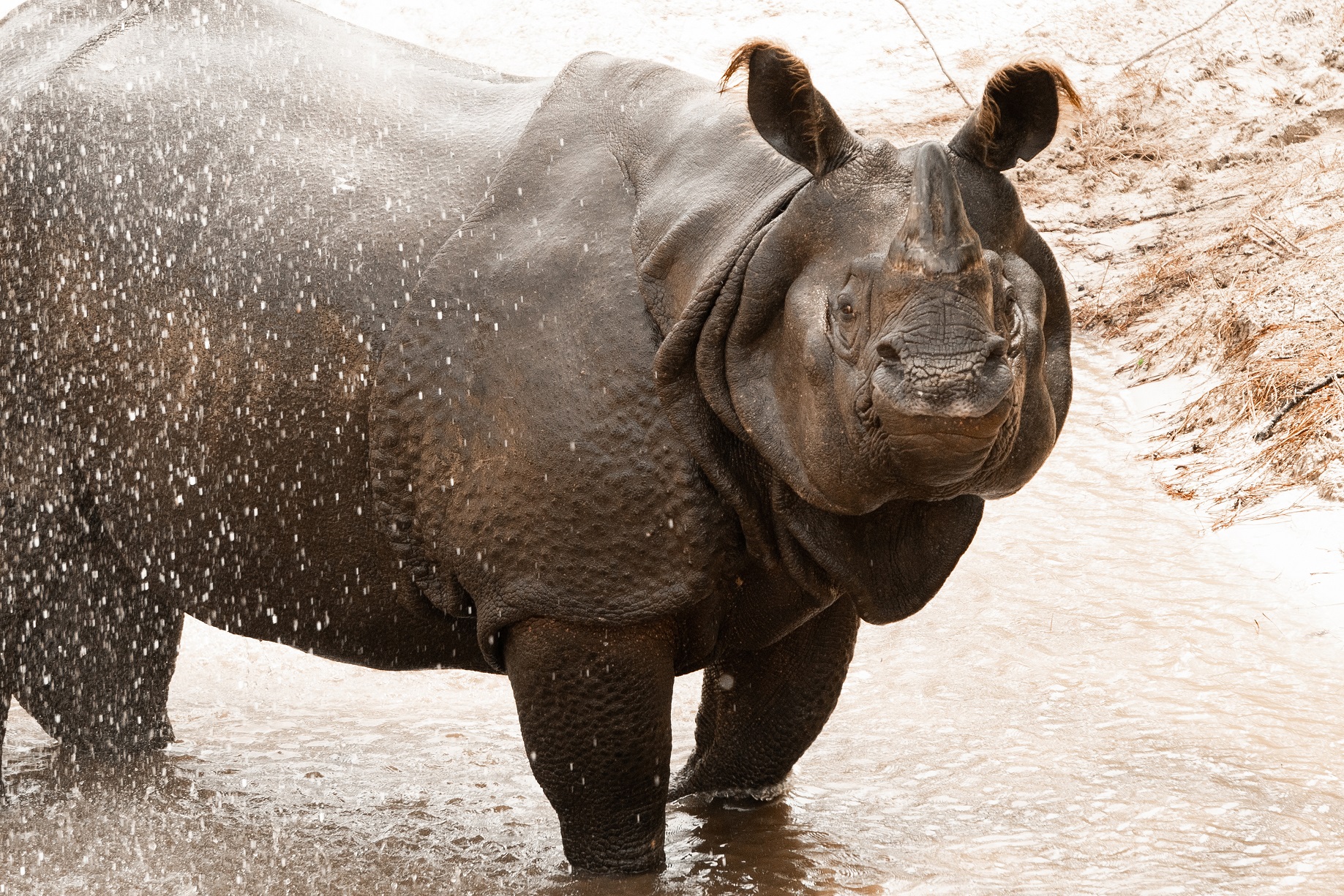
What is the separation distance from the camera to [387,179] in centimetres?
403

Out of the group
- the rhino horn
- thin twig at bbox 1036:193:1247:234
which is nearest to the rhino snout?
the rhino horn

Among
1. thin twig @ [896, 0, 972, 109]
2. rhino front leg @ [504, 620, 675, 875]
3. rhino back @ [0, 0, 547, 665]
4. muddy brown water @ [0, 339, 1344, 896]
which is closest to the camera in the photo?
rhino front leg @ [504, 620, 675, 875]

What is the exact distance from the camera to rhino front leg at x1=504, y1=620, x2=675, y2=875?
3.73m

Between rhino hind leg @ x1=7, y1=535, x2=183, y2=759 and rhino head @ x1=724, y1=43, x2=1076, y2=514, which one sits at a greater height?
rhino head @ x1=724, y1=43, x2=1076, y2=514

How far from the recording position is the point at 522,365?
3664mm

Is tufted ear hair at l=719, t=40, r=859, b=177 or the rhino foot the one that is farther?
the rhino foot

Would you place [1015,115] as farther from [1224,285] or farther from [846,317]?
[1224,285]

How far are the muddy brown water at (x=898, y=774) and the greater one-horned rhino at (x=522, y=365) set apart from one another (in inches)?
16.5

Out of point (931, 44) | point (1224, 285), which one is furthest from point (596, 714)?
point (931, 44)

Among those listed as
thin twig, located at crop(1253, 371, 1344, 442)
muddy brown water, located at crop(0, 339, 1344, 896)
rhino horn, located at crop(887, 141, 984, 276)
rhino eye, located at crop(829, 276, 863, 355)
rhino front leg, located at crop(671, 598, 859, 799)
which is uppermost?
rhino horn, located at crop(887, 141, 984, 276)

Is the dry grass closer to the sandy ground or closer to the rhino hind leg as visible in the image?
the sandy ground

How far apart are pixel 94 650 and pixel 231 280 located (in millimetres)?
1436

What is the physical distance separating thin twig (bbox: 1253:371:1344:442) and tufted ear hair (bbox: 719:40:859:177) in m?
4.57

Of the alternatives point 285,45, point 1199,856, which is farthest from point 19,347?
point 1199,856
